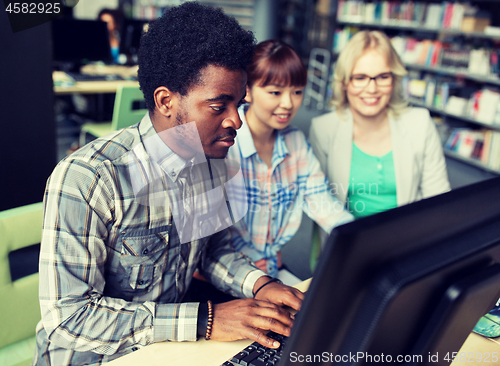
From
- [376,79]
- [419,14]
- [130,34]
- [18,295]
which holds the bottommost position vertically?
[18,295]

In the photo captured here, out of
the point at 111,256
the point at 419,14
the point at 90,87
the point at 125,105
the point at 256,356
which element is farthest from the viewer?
the point at 419,14

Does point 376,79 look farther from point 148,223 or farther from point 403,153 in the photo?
point 148,223

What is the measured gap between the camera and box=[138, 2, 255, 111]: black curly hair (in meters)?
0.82

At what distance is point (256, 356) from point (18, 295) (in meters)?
0.67

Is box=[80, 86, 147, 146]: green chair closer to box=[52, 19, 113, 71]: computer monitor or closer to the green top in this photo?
box=[52, 19, 113, 71]: computer monitor

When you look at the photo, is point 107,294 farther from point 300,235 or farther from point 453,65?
point 453,65

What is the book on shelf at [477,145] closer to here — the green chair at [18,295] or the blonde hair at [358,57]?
the blonde hair at [358,57]

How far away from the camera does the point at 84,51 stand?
3955 millimetres

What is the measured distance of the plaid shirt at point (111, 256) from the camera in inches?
29.8

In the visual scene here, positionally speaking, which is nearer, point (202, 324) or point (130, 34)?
point (202, 324)

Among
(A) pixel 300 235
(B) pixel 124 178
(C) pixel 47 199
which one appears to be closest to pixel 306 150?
(B) pixel 124 178

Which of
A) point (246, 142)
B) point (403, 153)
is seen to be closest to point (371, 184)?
point (403, 153)

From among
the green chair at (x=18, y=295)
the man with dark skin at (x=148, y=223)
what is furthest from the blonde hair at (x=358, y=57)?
the green chair at (x=18, y=295)

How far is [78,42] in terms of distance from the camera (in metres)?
3.88
